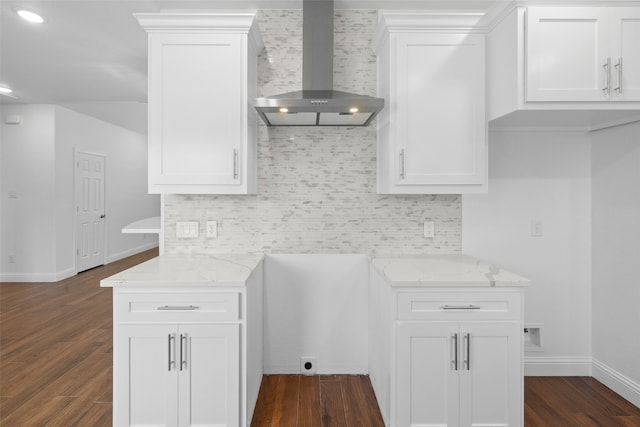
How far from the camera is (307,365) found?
287 cm

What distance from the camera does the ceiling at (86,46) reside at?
2.76 m

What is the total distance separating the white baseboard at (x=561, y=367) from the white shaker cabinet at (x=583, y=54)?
1839 millimetres

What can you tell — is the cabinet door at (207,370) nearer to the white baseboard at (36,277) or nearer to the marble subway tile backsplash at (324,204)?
the marble subway tile backsplash at (324,204)

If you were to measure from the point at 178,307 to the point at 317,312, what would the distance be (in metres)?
1.14

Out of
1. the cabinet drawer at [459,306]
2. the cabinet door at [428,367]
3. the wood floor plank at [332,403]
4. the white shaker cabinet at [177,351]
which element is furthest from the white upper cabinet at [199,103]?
the wood floor plank at [332,403]

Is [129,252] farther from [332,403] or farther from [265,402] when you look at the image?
[332,403]

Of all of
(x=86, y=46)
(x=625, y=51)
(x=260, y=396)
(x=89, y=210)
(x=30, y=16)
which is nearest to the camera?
(x=625, y=51)

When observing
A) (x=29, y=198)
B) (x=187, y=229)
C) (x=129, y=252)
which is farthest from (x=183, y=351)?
(x=129, y=252)

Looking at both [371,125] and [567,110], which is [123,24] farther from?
[567,110]

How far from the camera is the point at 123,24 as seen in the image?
10.2 feet

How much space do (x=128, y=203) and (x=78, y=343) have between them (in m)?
5.28

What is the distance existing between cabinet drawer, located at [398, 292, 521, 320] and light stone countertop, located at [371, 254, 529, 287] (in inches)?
2.1

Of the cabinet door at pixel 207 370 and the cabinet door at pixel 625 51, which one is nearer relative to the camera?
the cabinet door at pixel 207 370

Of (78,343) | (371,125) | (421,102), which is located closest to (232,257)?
(371,125)
